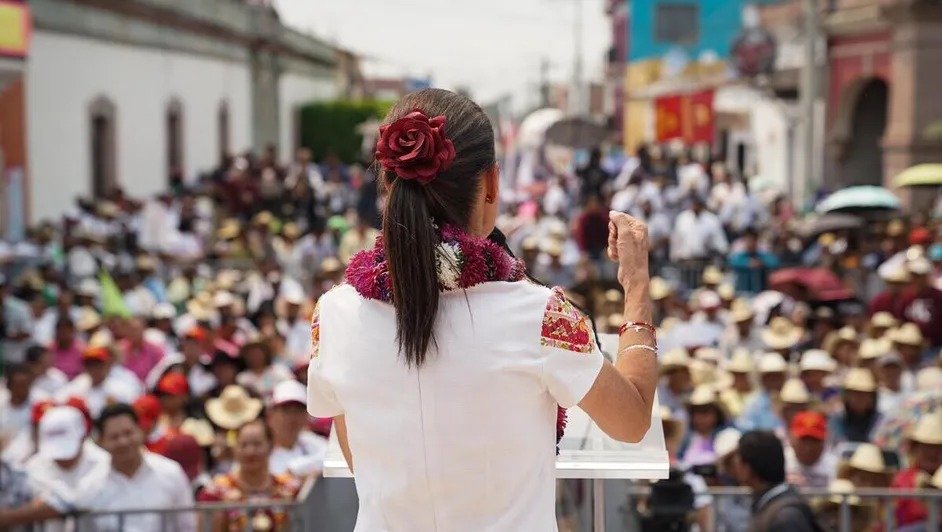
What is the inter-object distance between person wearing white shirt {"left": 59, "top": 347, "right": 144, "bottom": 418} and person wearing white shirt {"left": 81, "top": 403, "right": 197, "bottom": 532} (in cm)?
270

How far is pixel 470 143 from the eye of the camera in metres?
2.61

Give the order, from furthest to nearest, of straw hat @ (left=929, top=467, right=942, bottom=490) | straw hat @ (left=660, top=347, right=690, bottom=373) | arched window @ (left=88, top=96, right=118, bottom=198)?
arched window @ (left=88, top=96, right=118, bottom=198) → straw hat @ (left=660, top=347, right=690, bottom=373) → straw hat @ (left=929, top=467, right=942, bottom=490)

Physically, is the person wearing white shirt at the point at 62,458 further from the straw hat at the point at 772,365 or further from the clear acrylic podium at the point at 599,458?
the clear acrylic podium at the point at 599,458

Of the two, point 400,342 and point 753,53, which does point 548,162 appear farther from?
point 400,342

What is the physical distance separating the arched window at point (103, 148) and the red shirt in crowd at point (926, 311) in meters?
14.5

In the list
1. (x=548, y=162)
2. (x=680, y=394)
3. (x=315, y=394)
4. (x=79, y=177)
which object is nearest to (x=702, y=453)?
(x=680, y=394)

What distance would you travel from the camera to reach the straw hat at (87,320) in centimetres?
1235

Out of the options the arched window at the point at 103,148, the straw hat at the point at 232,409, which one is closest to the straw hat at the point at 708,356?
the straw hat at the point at 232,409

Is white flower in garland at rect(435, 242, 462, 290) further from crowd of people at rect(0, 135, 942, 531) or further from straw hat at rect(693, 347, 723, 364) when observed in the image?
straw hat at rect(693, 347, 723, 364)

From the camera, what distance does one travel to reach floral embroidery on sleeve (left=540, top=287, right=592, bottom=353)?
2.53 m

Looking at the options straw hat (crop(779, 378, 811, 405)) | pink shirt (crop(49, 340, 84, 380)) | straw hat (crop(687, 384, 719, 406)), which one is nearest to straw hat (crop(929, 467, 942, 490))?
straw hat (crop(779, 378, 811, 405))

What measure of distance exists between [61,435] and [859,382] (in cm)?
430

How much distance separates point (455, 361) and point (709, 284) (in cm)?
1200

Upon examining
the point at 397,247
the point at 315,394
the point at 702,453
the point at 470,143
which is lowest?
the point at 702,453
